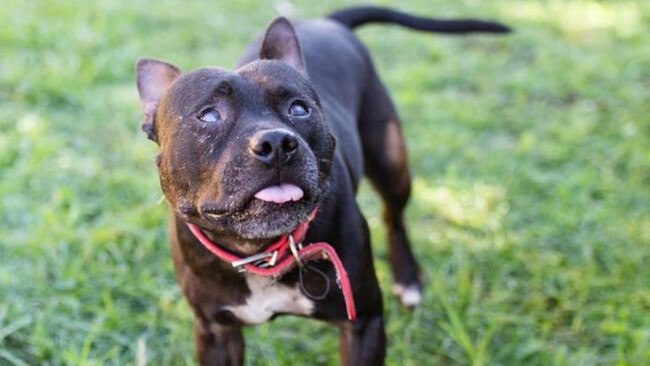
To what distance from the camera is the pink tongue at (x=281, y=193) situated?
2.20 meters

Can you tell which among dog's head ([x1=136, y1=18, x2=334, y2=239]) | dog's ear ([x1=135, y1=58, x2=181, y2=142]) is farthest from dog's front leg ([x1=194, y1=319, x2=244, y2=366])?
dog's ear ([x1=135, y1=58, x2=181, y2=142])

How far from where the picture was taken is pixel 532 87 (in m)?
5.96

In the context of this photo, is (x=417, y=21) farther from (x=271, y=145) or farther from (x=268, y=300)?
(x=271, y=145)

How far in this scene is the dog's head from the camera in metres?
2.19

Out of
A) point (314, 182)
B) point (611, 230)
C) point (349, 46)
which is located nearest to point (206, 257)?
point (314, 182)

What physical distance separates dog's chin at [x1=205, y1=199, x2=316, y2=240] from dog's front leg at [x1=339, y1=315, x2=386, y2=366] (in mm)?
654

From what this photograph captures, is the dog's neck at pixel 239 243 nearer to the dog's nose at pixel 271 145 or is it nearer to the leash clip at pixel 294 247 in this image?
the leash clip at pixel 294 247

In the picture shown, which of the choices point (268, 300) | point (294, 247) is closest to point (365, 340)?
point (268, 300)

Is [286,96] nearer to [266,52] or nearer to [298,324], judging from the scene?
[266,52]

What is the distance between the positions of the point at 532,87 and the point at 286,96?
3818 millimetres

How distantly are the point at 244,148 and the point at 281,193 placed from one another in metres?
0.15

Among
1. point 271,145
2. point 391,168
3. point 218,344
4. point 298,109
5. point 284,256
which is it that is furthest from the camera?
point 391,168

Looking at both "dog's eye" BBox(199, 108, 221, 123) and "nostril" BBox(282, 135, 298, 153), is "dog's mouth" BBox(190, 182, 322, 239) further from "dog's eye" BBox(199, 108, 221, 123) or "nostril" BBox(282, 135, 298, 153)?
"dog's eye" BBox(199, 108, 221, 123)

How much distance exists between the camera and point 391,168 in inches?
148
